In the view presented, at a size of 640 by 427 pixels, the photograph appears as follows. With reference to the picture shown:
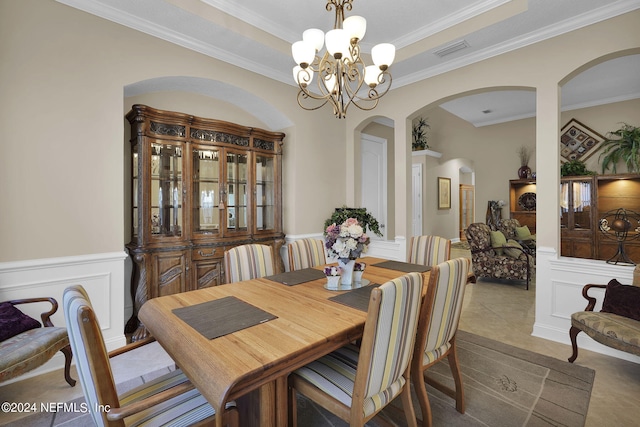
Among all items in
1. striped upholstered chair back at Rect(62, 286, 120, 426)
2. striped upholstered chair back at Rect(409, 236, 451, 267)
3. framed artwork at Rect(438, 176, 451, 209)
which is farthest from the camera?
framed artwork at Rect(438, 176, 451, 209)

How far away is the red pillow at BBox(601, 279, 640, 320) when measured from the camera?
226 centimetres

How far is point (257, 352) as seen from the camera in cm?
118

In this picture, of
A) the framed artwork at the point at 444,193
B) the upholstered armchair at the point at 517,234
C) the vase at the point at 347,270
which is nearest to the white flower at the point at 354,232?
the vase at the point at 347,270

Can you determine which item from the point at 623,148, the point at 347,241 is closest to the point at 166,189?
the point at 347,241

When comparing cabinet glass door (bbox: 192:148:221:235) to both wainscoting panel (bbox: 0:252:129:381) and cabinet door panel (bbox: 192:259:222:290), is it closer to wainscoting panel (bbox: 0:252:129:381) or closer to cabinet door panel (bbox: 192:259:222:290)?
cabinet door panel (bbox: 192:259:222:290)

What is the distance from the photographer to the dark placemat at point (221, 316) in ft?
4.59

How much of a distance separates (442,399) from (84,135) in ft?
11.3

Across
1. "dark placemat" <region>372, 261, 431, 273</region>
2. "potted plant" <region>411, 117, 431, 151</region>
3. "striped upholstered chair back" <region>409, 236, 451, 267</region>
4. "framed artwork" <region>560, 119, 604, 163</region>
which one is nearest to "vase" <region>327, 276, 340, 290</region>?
"dark placemat" <region>372, 261, 431, 273</region>

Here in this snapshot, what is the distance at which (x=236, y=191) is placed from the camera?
369 centimetres

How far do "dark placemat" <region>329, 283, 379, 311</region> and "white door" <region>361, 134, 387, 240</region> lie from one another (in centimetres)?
402

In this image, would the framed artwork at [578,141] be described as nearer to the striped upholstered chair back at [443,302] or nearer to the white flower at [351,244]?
the striped upholstered chair back at [443,302]

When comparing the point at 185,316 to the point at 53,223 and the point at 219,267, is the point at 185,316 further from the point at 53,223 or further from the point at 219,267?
the point at 219,267

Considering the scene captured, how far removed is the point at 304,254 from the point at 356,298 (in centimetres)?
116

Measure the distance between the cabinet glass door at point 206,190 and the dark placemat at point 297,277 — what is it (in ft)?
4.77
